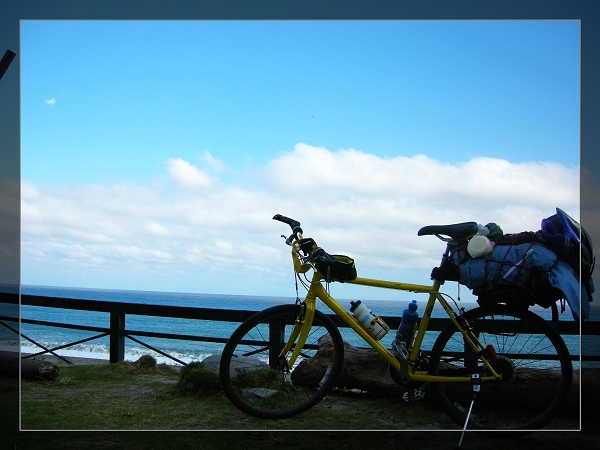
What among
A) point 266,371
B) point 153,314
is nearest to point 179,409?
point 266,371

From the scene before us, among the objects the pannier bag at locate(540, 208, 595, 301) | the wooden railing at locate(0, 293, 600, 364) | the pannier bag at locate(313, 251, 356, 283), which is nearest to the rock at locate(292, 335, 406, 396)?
the wooden railing at locate(0, 293, 600, 364)

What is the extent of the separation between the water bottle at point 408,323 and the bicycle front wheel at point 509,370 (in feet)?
0.50

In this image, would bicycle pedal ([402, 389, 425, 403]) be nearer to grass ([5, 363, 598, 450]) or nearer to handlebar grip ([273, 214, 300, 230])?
grass ([5, 363, 598, 450])

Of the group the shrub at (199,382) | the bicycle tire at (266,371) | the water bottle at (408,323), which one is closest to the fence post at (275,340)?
the bicycle tire at (266,371)

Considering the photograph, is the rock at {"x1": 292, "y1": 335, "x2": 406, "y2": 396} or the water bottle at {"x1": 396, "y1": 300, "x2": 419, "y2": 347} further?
the rock at {"x1": 292, "y1": 335, "x2": 406, "y2": 396}

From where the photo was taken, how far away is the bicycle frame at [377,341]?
3.24 meters

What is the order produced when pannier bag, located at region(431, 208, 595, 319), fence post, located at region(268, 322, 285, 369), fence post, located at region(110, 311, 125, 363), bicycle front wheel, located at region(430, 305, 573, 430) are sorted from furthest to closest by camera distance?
fence post, located at region(110, 311, 125, 363) → fence post, located at region(268, 322, 285, 369) → bicycle front wheel, located at region(430, 305, 573, 430) → pannier bag, located at region(431, 208, 595, 319)

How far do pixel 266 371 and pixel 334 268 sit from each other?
717 millimetres

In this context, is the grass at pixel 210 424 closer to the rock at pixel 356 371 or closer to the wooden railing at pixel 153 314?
the rock at pixel 356 371

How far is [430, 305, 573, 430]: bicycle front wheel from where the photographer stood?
3.27m

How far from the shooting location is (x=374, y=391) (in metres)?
3.84

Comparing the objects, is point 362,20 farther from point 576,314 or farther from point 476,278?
point 576,314

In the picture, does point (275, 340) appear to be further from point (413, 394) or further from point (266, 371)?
point (413, 394)
